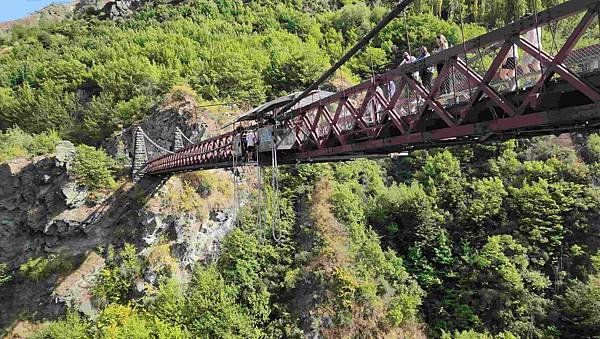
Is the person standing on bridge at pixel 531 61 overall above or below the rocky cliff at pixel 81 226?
above

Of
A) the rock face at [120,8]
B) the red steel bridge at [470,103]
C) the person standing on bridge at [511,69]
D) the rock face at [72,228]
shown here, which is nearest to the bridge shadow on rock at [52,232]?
the rock face at [72,228]

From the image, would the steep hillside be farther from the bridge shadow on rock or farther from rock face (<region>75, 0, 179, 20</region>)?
rock face (<region>75, 0, 179, 20</region>)

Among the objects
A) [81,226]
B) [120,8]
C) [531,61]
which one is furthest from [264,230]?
[120,8]

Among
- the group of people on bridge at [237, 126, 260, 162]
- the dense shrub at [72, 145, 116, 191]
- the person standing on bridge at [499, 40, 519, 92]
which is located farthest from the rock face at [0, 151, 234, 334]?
the person standing on bridge at [499, 40, 519, 92]

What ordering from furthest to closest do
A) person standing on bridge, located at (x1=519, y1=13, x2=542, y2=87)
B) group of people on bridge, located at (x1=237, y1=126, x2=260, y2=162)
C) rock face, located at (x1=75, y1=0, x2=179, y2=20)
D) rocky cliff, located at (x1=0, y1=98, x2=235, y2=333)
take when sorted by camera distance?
1. rock face, located at (x1=75, y1=0, x2=179, y2=20)
2. rocky cliff, located at (x1=0, y1=98, x2=235, y2=333)
3. group of people on bridge, located at (x1=237, y1=126, x2=260, y2=162)
4. person standing on bridge, located at (x1=519, y1=13, x2=542, y2=87)

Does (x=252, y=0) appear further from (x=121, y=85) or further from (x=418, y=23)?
(x=121, y=85)

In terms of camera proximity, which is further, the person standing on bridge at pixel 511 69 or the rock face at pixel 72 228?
the rock face at pixel 72 228

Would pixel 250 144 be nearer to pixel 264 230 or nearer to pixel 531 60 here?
pixel 531 60

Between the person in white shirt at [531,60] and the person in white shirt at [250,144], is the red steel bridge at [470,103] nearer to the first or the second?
the person in white shirt at [531,60]
